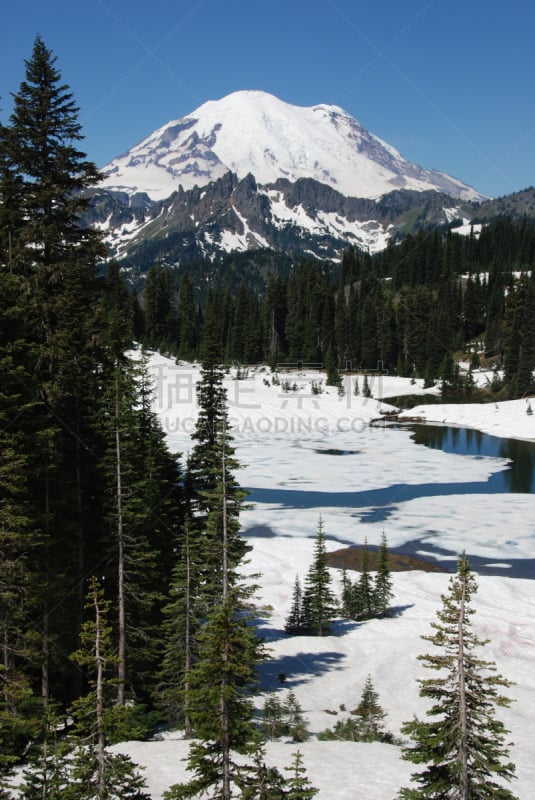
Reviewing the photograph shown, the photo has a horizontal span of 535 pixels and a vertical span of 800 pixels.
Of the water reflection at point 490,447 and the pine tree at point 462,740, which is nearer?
the pine tree at point 462,740

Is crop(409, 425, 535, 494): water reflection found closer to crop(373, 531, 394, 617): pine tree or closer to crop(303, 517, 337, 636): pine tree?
crop(373, 531, 394, 617): pine tree

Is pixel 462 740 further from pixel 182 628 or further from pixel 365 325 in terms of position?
pixel 365 325

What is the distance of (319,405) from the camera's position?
8669cm

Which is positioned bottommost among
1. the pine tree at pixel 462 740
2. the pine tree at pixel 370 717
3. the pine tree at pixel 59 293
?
the pine tree at pixel 370 717

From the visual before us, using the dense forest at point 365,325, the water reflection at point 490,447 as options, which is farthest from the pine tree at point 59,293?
the dense forest at point 365,325

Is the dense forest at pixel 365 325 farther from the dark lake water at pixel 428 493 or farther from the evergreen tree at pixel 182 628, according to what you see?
the evergreen tree at pixel 182 628

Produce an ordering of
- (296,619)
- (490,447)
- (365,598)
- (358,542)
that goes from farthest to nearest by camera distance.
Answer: (490,447) → (358,542) → (365,598) → (296,619)

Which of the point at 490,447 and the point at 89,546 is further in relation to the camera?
the point at 490,447

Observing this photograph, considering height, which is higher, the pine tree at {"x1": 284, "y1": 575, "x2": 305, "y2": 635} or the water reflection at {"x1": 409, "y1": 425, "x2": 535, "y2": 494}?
the water reflection at {"x1": 409, "y1": 425, "x2": 535, "y2": 494}

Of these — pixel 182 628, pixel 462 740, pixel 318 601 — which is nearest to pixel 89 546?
pixel 182 628

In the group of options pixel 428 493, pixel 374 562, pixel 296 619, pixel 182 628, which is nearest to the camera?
pixel 182 628

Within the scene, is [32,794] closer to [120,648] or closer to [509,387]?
[120,648]

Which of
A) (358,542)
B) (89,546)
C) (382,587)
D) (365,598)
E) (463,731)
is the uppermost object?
(463,731)

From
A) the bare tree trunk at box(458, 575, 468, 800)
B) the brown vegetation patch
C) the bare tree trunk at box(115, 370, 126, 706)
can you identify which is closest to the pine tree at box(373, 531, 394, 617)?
the brown vegetation patch
